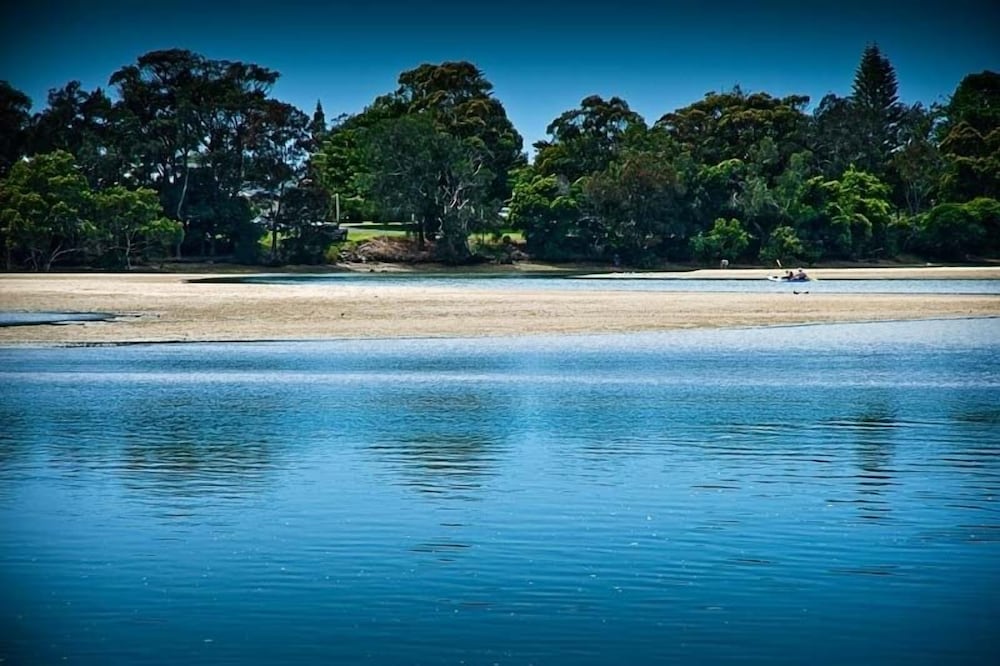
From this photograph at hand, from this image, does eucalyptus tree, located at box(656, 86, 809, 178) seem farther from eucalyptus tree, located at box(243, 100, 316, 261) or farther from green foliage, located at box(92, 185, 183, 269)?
green foliage, located at box(92, 185, 183, 269)

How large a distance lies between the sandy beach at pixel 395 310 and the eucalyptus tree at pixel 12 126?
40039 millimetres

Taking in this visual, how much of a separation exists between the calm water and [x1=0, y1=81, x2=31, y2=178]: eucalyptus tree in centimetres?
8493

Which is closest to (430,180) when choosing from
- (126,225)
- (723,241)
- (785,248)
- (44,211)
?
(723,241)

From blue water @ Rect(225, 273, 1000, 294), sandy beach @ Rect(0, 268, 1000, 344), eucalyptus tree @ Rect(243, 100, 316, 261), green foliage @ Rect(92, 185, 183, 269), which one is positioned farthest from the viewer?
eucalyptus tree @ Rect(243, 100, 316, 261)

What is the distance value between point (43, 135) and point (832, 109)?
73.3m

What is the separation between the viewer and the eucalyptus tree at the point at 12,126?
10594cm

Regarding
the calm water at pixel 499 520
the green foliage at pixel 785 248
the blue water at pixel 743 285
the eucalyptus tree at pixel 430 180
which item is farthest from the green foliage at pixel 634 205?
→ the calm water at pixel 499 520

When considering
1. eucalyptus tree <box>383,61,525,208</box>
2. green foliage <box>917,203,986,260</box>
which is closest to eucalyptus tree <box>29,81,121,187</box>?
eucalyptus tree <box>383,61,525,208</box>

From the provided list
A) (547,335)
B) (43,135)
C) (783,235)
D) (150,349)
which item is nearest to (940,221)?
(783,235)

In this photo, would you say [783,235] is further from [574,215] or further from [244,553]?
[244,553]

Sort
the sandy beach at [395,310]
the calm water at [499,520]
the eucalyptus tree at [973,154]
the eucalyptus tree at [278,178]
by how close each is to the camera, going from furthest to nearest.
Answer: the eucalyptus tree at [973,154] < the eucalyptus tree at [278,178] < the sandy beach at [395,310] < the calm water at [499,520]

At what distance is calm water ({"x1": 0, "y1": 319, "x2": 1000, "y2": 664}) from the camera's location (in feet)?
33.4

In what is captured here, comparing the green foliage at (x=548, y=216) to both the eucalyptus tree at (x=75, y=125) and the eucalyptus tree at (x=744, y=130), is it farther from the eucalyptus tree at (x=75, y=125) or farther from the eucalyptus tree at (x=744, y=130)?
the eucalyptus tree at (x=75, y=125)

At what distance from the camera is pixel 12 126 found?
106375 millimetres
